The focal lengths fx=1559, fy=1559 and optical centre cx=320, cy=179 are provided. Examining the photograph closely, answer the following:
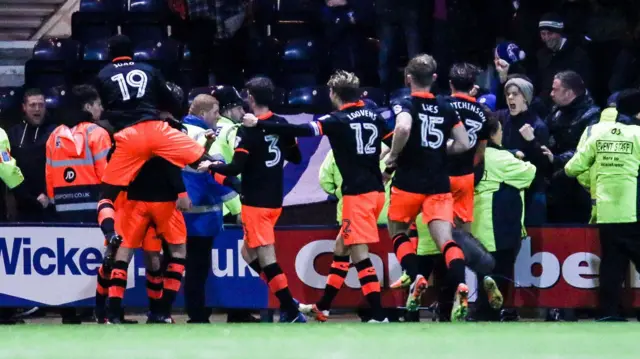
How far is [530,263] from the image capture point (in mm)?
13203

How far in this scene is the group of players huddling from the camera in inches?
471

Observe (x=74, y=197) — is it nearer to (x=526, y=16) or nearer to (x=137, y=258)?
(x=137, y=258)

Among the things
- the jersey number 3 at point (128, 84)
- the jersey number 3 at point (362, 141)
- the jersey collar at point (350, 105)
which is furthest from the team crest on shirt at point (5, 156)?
the jersey number 3 at point (362, 141)

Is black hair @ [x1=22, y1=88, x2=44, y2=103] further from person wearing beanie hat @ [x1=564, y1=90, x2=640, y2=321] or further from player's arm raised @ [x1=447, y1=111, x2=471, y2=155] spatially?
person wearing beanie hat @ [x1=564, y1=90, x2=640, y2=321]

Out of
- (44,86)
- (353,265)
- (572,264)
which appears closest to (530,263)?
(572,264)

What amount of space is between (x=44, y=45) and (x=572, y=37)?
5.74 metres

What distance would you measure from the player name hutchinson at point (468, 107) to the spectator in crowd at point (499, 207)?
392 mm

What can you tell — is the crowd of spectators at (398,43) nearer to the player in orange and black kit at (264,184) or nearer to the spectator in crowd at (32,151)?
the spectator in crowd at (32,151)

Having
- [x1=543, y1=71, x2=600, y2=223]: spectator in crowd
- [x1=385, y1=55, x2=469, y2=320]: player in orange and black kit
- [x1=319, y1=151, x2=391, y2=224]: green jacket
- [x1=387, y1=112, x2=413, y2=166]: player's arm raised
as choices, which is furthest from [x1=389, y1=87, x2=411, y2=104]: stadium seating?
[x1=387, y1=112, x2=413, y2=166]: player's arm raised

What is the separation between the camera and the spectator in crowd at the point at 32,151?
1433 centimetres

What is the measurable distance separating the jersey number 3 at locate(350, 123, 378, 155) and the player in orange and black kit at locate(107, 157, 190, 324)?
1426mm

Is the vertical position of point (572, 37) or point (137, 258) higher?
point (572, 37)

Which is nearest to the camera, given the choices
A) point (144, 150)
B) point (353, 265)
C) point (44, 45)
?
point (144, 150)

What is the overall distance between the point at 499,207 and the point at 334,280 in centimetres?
157
